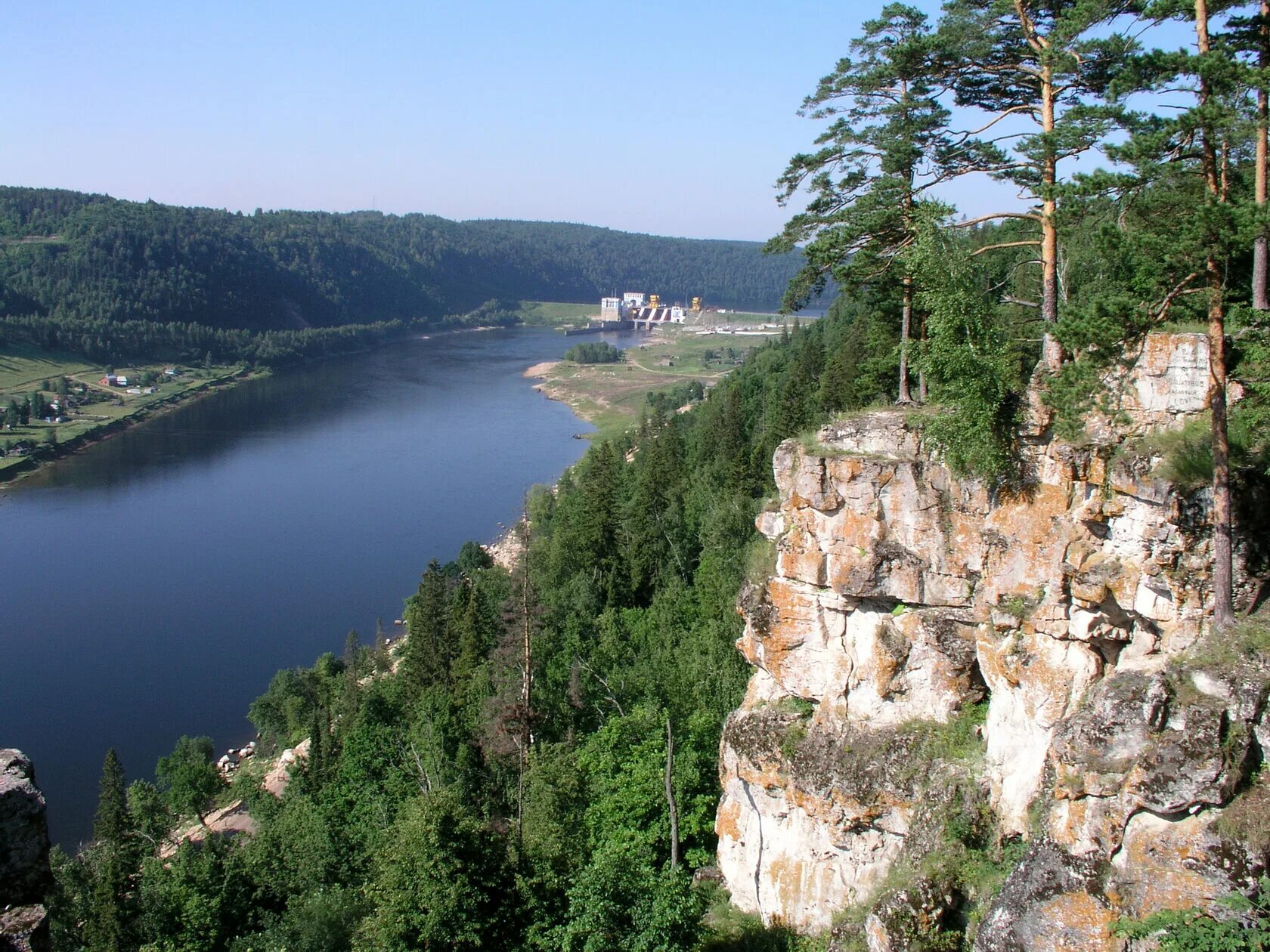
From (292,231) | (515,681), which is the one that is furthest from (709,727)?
(292,231)

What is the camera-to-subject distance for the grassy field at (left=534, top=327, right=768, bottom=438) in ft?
249

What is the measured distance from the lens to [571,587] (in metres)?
27.1

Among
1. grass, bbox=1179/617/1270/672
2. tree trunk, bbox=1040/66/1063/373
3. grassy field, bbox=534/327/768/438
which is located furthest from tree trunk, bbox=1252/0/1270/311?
grassy field, bbox=534/327/768/438

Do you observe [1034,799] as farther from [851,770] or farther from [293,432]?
[293,432]

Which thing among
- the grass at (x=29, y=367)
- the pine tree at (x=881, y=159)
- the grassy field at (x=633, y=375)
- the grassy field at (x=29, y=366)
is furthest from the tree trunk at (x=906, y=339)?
the grassy field at (x=29, y=366)

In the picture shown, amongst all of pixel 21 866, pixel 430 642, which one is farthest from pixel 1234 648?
pixel 430 642

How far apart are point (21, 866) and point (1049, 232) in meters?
10.5

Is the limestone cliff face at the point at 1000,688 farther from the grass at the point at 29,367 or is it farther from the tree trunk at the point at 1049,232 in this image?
the grass at the point at 29,367

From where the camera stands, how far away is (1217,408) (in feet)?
26.5

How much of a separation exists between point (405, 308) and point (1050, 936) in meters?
146

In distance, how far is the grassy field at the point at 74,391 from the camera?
67581 mm

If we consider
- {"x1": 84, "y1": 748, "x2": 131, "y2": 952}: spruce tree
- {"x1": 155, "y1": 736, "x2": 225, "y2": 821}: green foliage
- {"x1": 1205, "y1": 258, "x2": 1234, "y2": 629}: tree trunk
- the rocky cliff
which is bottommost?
{"x1": 155, "y1": 736, "x2": 225, "y2": 821}: green foliage

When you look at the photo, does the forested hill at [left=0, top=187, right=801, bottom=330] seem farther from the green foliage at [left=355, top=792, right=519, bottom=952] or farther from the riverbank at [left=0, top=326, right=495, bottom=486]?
the green foliage at [left=355, top=792, right=519, bottom=952]

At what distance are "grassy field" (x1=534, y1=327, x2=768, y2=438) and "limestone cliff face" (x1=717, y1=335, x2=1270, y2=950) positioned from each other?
171 feet
